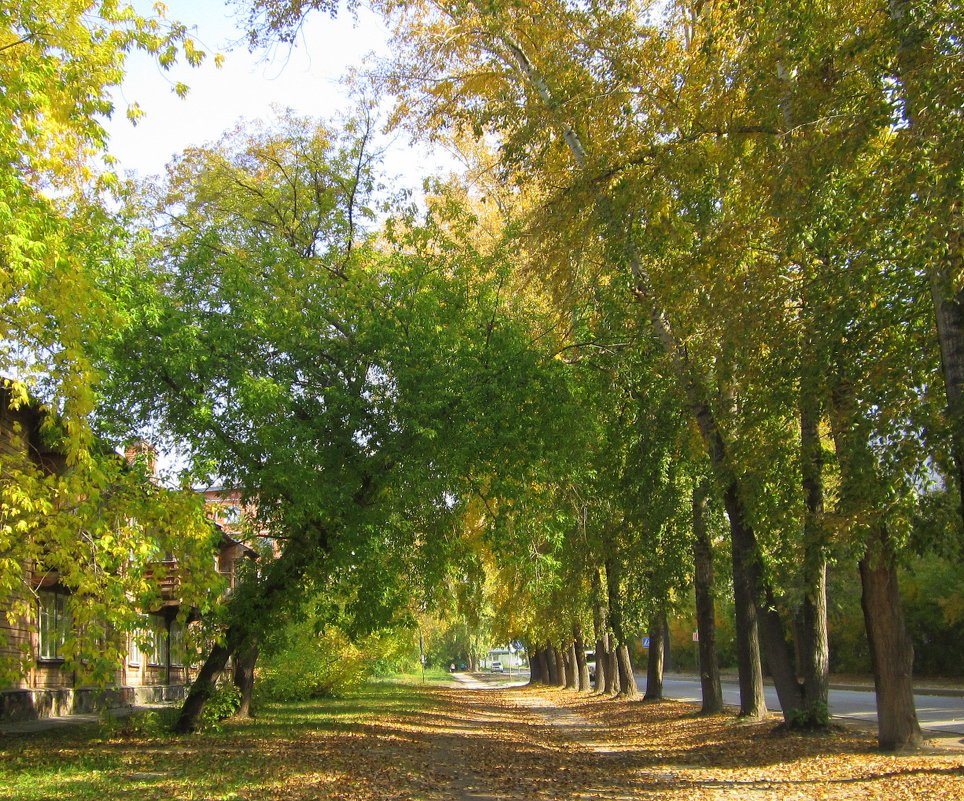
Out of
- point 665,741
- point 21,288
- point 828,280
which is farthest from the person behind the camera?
point 665,741

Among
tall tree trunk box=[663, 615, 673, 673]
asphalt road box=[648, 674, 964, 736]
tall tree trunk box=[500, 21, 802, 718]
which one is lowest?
tall tree trunk box=[663, 615, 673, 673]

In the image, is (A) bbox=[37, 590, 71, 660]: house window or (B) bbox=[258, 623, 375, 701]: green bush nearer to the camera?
(A) bbox=[37, 590, 71, 660]: house window

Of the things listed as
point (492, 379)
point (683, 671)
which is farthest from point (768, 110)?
point (683, 671)

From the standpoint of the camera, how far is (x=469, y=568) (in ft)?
58.0

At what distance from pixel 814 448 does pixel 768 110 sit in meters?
4.48

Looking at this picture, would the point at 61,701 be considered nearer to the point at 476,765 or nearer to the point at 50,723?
the point at 50,723

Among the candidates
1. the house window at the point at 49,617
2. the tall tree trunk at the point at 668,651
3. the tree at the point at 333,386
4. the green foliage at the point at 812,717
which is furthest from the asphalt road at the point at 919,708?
the tall tree trunk at the point at 668,651

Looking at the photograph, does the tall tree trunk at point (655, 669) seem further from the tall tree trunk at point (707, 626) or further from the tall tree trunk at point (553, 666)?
the tall tree trunk at point (553, 666)

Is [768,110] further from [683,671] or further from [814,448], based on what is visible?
[683,671]

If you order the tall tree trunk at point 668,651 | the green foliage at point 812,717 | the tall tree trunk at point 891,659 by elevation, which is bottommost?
the tall tree trunk at point 668,651

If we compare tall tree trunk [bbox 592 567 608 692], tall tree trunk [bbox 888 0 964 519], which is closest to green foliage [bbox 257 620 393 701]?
tall tree trunk [bbox 592 567 608 692]

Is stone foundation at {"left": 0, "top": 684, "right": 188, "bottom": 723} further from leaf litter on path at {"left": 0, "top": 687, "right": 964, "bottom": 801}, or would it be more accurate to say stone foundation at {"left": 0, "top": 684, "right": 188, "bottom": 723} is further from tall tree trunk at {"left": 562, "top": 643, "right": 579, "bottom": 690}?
tall tree trunk at {"left": 562, "top": 643, "right": 579, "bottom": 690}

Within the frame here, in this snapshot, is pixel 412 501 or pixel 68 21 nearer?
pixel 68 21

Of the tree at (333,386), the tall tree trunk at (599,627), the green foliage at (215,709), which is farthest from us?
the tall tree trunk at (599,627)
